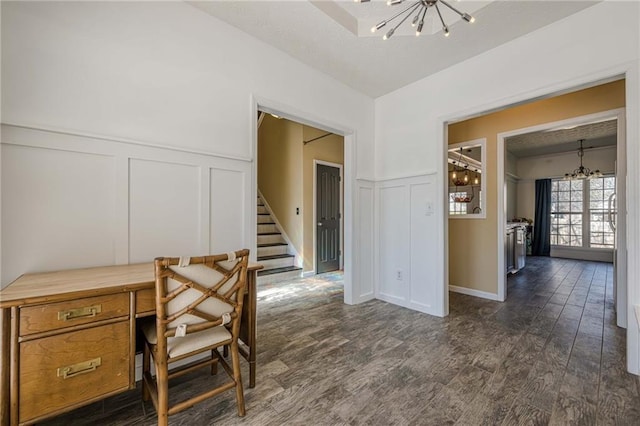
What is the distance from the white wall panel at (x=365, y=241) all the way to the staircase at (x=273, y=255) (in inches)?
65.6

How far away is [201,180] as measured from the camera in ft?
7.04

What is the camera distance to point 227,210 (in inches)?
90.5

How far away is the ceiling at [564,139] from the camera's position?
527 centimetres

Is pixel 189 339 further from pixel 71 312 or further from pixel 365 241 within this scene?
pixel 365 241

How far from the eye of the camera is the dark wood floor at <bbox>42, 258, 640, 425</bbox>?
154 centimetres

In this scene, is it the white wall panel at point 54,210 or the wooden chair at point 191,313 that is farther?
the white wall panel at point 54,210

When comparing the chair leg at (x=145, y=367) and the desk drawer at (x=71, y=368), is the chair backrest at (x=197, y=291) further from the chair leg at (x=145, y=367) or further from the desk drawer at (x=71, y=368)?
the chair leg at (x=145, y=367)

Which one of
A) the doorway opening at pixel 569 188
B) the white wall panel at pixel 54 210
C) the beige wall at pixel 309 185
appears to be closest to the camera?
the white wall panel at pixel 54 210

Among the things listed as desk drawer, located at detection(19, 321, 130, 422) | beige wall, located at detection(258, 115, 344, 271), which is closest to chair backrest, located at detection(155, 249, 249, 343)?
desk drawer, located at detection(19, 321, 130, 422)

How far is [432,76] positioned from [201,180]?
2.84m

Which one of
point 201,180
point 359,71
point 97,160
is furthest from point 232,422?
point 359,71

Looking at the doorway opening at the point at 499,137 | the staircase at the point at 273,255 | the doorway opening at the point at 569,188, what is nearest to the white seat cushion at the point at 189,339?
the doorway opening at the point at 499,137

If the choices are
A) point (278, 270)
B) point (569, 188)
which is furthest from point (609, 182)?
point (278, 270)

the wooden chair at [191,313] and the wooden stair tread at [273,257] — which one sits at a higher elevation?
the wooden chair at [191,313]
